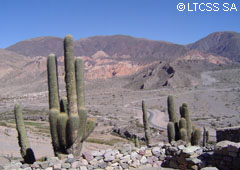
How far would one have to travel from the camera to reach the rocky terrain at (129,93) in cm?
3163

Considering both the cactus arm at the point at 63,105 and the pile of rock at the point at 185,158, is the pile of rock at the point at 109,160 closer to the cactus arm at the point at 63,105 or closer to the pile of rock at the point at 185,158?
the pile of rock at the point at 185,158

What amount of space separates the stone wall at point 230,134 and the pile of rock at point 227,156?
2400mm

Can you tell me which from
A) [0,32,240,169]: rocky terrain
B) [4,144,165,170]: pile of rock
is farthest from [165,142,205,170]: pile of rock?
[0,32,240,169]: rocky terrain

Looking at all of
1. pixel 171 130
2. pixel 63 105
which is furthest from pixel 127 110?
pixel 63 105

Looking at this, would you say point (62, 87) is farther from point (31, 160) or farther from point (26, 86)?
point (31, 160)

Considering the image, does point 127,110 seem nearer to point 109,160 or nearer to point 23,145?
point 23,145

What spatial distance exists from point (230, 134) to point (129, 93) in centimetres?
6802

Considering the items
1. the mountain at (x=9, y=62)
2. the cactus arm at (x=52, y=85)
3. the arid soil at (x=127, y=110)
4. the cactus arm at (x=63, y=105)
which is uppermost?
the mountain at (x=9, y=62)

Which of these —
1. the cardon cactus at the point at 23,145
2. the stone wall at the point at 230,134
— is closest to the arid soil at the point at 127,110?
the cardon cactus at the point at 23,145

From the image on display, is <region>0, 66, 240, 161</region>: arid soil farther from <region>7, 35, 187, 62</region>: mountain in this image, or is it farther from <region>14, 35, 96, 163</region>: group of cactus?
<region>7, 35, 187, 62</region>: mountain

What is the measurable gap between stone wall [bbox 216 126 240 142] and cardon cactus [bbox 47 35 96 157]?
5.00 m

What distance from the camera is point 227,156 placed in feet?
24.3

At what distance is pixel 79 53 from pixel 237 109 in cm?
A: 15287

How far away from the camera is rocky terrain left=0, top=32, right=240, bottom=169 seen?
31627mm
